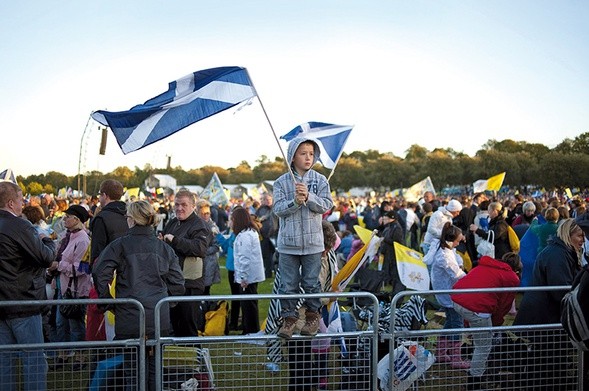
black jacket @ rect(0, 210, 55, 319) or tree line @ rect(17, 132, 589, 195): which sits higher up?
tree line @ rect(17, 132, 589, 195)

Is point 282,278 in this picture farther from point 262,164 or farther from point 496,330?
point 262,164

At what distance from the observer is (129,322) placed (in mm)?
5176

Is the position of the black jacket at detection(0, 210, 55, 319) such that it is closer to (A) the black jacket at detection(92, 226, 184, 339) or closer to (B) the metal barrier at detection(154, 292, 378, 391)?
(A) the black jacket at detection(92, 226, 184, 339)

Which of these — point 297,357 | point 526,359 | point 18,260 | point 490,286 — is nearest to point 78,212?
point 18,260

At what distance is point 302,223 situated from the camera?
5547mm

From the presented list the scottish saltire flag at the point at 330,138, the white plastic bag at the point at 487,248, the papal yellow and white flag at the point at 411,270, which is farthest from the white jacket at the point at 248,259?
the white plastic bag at the point at 487,248

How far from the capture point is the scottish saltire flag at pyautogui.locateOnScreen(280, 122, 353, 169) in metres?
11.8

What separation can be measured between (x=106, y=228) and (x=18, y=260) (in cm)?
159

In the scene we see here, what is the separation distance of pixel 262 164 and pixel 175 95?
124407 mm

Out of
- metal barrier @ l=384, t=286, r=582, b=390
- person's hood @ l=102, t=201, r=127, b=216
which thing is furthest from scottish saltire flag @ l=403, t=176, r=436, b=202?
metal barrier @ l=384, t=286, r=582, b=390

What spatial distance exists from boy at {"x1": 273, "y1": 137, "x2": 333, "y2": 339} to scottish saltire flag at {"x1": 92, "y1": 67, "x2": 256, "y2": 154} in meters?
0.89

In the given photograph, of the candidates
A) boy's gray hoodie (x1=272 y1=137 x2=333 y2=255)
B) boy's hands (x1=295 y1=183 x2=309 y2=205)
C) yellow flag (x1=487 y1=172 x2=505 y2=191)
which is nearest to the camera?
boy's hands (x1=295 y1=183 x2=309 y2=205)

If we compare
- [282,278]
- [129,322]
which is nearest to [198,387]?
[129,322]

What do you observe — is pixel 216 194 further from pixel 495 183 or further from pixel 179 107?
pixel 179 107
